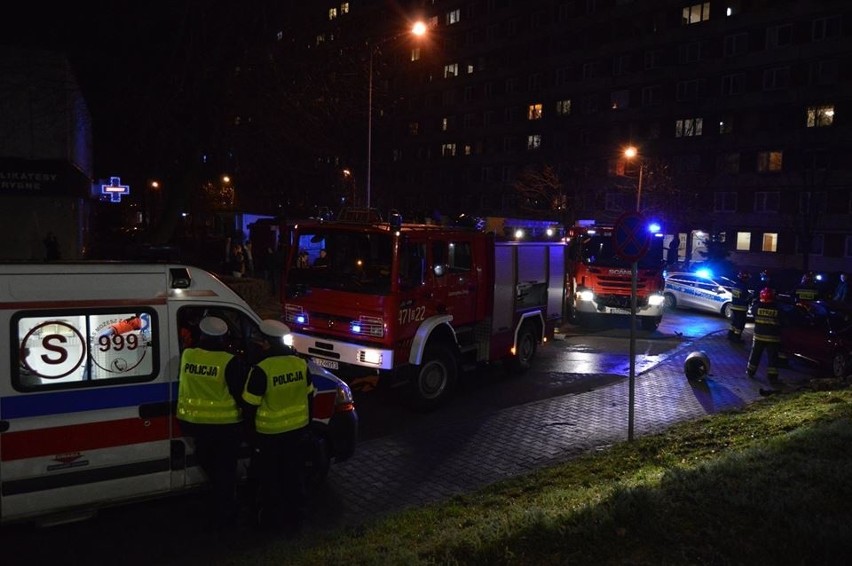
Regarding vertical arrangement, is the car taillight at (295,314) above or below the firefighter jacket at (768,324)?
above

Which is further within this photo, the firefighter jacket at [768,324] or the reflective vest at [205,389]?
the firefighter jacket at [768,324]

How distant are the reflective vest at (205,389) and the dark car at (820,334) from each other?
10867 mm

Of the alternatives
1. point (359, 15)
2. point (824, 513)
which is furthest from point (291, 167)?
point (824, 513)

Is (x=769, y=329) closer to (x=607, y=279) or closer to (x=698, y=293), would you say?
(x=607, y=279)

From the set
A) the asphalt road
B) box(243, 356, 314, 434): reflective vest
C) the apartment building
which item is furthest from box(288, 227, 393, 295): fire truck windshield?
the apartment building

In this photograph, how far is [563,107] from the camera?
59.5 meters

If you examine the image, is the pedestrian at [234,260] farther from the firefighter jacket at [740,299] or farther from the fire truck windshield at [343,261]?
the firefighter jacket at [740,299]

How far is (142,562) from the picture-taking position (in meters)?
4.76

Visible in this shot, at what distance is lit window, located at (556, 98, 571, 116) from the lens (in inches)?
2323

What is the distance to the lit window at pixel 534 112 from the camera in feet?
202

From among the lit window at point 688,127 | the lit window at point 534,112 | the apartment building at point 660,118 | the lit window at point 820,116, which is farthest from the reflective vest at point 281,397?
the lit window at point 534,112

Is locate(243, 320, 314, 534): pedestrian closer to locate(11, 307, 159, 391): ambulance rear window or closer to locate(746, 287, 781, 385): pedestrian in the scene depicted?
locate(11, 307, 159, 391): ambulance rear window

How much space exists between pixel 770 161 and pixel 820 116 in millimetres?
4256

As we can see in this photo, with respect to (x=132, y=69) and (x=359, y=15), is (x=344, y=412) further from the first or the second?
(x=359, y=15)
